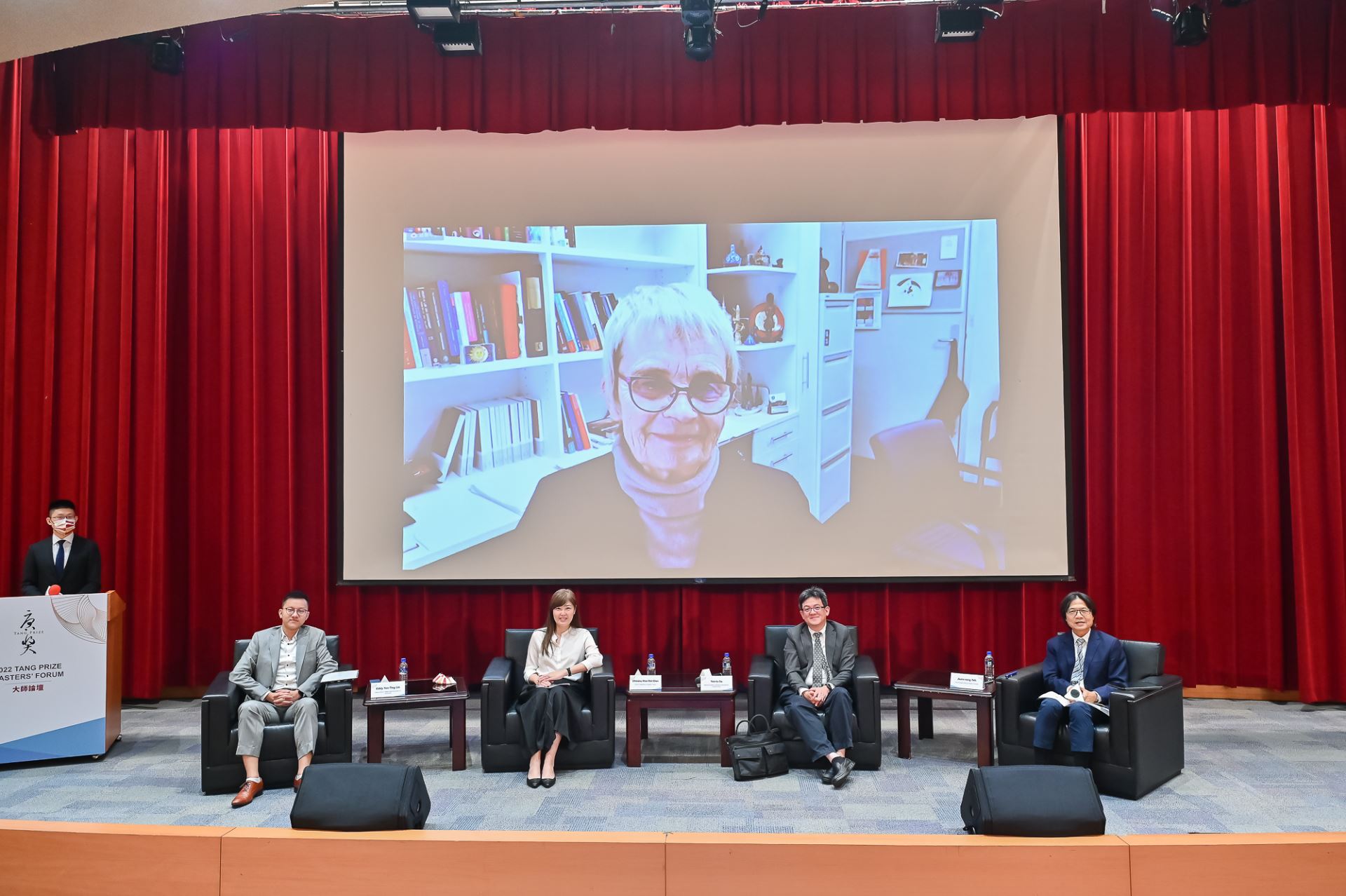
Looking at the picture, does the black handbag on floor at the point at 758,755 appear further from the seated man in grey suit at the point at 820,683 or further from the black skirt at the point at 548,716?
the black skirt at the point at 548,716

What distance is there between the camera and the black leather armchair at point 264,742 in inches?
178

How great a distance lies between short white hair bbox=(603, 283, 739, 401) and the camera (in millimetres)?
6051

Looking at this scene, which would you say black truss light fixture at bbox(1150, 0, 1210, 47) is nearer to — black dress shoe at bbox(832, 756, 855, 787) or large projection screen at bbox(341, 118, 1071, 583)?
large projection screen at bbox(341, 118, 1071, 583)

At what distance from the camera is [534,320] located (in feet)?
20.0

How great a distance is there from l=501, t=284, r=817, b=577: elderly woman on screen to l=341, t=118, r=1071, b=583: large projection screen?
0.01 metres

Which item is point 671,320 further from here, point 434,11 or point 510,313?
point 434,11

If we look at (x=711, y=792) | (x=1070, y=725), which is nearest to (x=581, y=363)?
(x=711, y=792)

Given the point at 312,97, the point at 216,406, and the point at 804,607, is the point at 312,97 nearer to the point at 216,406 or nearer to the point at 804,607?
the point at 216,406

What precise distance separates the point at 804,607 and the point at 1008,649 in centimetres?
174

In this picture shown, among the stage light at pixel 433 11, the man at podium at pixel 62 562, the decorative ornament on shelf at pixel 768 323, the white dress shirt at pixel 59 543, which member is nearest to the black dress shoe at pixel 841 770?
the decorative ornament on shelf at pixel 768 323

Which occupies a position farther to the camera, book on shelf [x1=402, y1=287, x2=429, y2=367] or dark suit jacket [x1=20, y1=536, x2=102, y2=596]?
book on shelf [x1=402, y1=287, x2=429, y2=367]

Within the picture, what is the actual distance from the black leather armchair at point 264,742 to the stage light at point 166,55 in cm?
381

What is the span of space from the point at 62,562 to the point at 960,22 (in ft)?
18.7

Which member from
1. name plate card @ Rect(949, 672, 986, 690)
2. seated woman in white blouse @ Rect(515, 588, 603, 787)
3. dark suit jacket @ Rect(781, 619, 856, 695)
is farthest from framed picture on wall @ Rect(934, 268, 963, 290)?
seated woman in white blouse @ Rect(515, 588, 603, 787)
